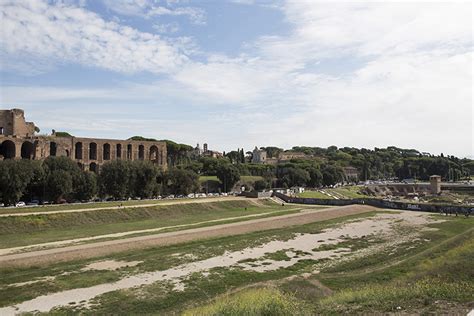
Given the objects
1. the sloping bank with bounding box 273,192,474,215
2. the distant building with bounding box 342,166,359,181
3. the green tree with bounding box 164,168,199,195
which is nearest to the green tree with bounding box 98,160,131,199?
the green tree with bounding box 164,168,199,195

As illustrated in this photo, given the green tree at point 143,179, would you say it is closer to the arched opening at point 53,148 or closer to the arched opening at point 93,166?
the arched opening at point 93,166

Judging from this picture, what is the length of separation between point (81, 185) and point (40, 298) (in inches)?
1421

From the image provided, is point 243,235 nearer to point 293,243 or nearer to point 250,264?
point 293,243

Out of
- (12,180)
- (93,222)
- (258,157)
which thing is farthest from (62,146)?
(258,157)

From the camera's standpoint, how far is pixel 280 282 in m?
19.6

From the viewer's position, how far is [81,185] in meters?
51.9

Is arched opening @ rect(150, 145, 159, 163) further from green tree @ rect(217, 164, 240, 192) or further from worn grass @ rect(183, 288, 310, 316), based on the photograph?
worn grass @ rect(183, 288, 310, 316)

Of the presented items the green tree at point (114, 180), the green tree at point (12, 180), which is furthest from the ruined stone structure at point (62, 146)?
the green tree at point (12, 180)

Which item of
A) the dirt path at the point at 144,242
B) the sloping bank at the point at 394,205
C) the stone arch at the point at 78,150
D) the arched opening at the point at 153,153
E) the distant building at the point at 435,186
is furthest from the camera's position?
the distant building at the point at 435,186

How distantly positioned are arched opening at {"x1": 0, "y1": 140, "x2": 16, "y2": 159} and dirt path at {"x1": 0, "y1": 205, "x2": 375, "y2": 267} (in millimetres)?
39141

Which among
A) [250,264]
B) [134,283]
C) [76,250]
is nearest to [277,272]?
[250,264]

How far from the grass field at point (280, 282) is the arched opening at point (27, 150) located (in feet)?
146

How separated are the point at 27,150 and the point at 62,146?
5.58m

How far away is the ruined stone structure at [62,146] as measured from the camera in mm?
61406
